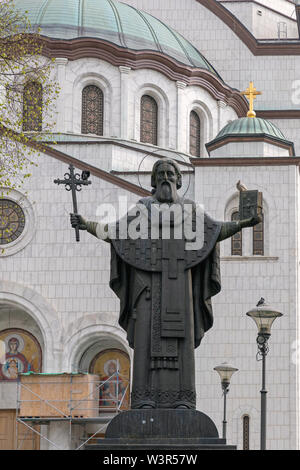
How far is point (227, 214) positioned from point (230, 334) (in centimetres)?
329

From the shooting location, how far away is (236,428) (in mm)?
29266

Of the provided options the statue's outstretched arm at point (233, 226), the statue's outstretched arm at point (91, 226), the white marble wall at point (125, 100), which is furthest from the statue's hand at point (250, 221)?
the white marble wall at point (125, 100)

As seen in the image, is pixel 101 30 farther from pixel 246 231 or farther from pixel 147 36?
pixel 246 231

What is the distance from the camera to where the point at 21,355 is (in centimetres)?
3278

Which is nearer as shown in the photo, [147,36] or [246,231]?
[246,231]

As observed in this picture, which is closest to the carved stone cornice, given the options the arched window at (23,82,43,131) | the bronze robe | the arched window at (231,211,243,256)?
the arched window at (23,82,43,131)

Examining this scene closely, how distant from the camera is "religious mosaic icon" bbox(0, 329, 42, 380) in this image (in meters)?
32.7

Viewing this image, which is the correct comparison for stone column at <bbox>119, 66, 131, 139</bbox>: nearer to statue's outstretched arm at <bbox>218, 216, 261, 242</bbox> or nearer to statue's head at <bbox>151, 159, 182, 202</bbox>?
statue's head at <bbox>151, 159, 182, 202</bbox>

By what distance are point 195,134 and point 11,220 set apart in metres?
8.38

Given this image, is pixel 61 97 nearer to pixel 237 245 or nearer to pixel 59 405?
pixel 237 245

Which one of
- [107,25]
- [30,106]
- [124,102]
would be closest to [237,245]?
[30,106]

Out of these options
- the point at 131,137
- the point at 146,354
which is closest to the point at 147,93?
the point at 131,137

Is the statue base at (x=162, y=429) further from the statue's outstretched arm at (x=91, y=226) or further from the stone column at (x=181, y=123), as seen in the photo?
the stone column at (x=181, y=123)

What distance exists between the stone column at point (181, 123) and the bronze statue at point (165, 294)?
25175 mm
